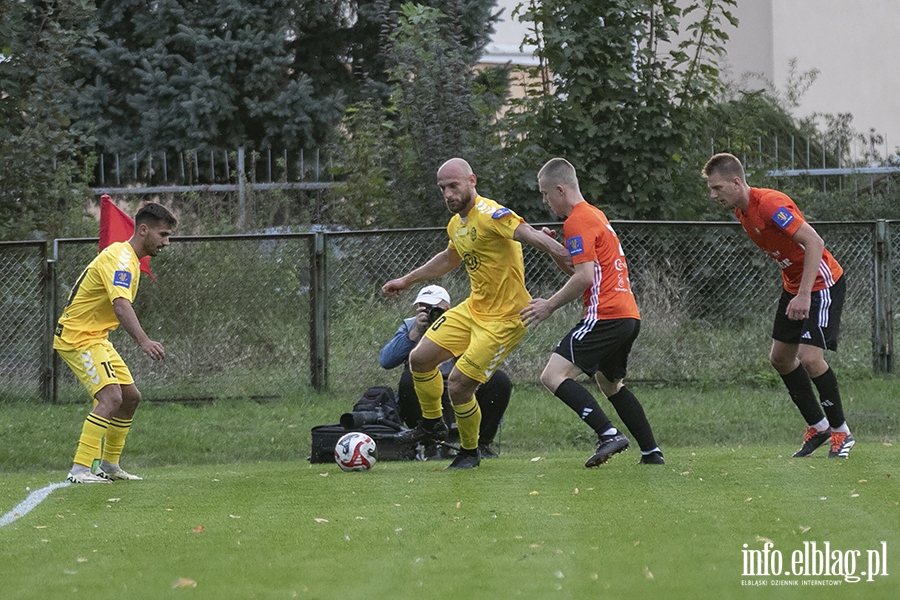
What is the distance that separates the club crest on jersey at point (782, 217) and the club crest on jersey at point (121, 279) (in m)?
4.35

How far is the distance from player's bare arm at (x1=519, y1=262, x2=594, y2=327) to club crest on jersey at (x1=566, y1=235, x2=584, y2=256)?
9 cm

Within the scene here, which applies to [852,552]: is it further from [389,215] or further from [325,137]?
[325,137]

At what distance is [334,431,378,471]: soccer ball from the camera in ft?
25.8

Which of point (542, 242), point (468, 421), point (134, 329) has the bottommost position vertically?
point (468, 421)

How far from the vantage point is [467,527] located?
533 cm

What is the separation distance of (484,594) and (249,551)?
4.38 ft

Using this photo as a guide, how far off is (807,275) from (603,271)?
132 centimetres

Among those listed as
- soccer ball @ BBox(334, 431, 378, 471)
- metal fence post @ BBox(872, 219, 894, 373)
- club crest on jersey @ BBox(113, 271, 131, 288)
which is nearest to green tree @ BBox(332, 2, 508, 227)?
metal fence post @ BBox(872, 219, 894, 373)

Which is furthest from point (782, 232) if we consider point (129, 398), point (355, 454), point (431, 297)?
point (129, 398)

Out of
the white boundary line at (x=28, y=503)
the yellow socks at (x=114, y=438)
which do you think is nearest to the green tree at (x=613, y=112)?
the yellow socks at (x=114, y=438)

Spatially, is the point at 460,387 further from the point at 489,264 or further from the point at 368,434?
the point at 368,434

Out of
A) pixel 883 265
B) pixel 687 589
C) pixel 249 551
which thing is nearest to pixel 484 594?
pixel 687 589

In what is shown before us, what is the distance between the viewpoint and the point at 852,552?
4.48 metres

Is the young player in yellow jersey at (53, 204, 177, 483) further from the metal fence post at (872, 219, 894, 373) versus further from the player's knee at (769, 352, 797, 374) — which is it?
the metal fence post at (872, 219, 894, 373)
